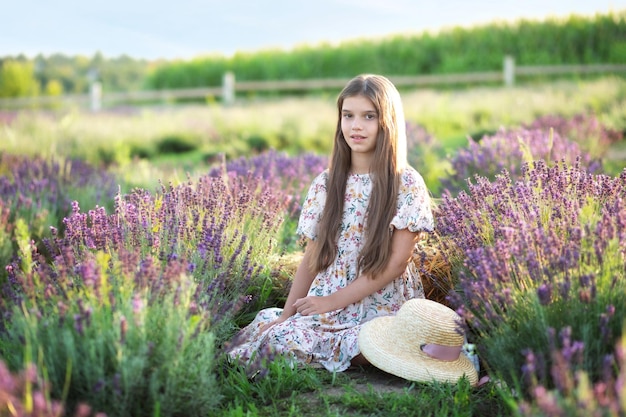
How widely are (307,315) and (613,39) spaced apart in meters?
20.5

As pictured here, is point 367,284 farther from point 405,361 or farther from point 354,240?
point 405,361

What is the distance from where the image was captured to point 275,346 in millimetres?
3084

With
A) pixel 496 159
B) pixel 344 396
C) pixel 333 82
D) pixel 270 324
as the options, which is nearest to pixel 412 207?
pixel 270 324

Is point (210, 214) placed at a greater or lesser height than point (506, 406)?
greater

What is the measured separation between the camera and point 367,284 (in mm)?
3209

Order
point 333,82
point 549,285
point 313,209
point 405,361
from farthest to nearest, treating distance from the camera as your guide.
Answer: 1. point 333,82
2. point 313,209
3. point 405,361
4. point 549,285

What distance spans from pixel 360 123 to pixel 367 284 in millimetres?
765

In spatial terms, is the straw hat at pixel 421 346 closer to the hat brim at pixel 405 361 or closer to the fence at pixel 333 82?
the hat brim at pixel 405 361

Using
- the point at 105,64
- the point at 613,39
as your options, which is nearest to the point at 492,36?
the point at 613,39

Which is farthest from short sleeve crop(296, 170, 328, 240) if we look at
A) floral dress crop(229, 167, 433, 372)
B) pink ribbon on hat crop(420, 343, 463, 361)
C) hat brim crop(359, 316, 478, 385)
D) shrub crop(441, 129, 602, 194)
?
shrub crop(441, 129, 602, 194)

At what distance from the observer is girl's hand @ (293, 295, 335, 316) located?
10.6 feet

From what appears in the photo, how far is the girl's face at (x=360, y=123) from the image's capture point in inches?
129

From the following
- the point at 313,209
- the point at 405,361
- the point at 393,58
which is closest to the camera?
the point at 405,361

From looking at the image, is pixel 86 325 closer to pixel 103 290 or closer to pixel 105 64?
pixel 103 290
